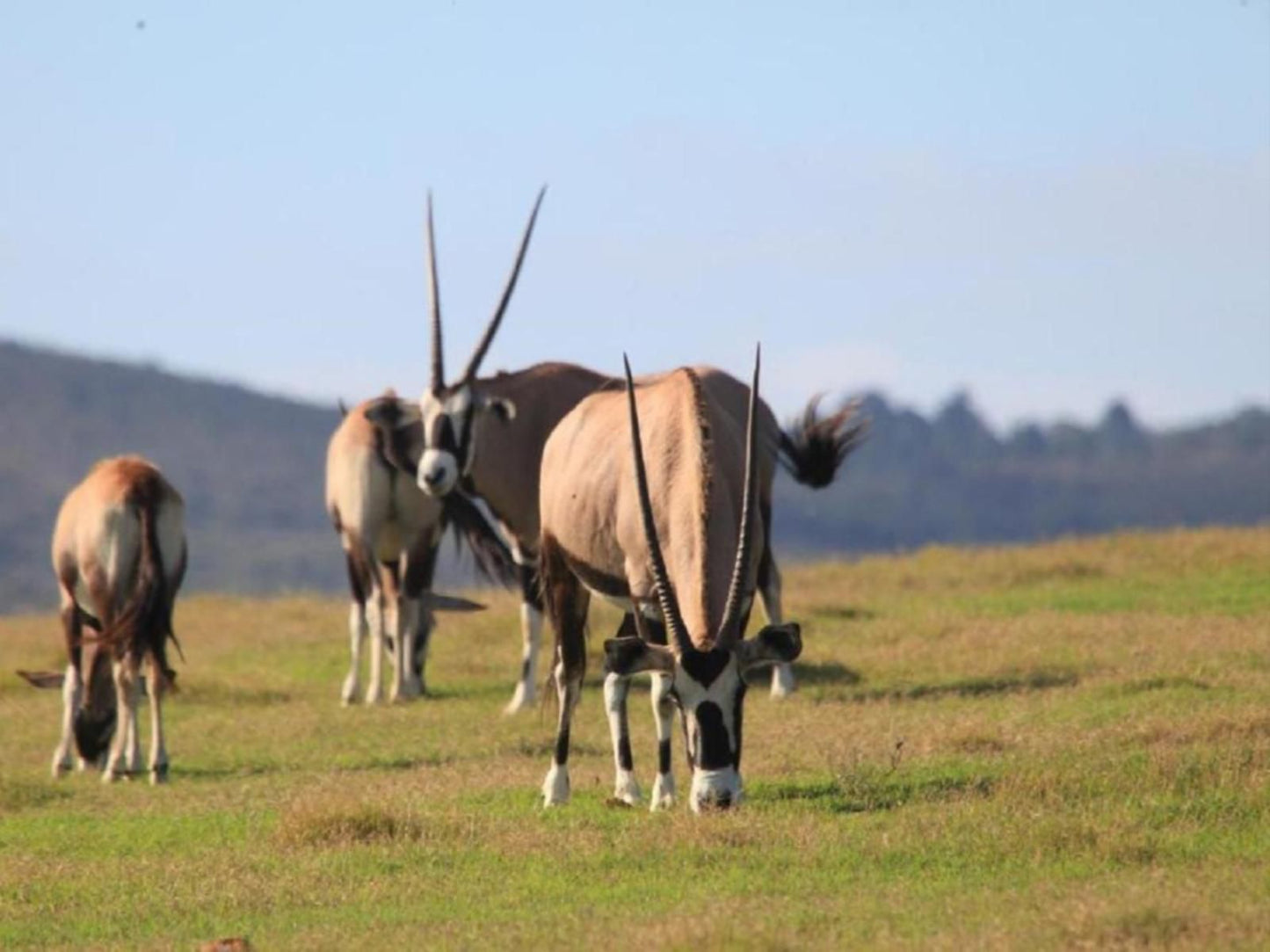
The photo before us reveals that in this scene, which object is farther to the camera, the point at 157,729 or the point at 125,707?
the point at 125,707

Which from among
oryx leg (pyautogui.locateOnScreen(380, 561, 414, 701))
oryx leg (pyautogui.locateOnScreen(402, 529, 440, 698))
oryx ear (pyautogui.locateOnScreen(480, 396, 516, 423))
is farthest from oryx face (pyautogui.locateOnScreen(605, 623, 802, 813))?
oryx leg (pyautogui.locateOnScreen(402, 529, 440, 698))

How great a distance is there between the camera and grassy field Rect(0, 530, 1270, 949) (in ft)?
28.7

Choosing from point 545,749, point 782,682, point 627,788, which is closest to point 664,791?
point 627,788

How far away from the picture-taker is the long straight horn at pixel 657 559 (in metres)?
11.0

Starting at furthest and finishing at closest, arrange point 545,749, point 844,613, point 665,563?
1. point 844,613
2. point 545,749
3. point 665,563

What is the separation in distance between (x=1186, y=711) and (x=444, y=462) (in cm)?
609

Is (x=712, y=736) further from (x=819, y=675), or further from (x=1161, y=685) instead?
(x=819, y=675)

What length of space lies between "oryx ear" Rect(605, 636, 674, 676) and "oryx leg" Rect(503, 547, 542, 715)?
6421 mm

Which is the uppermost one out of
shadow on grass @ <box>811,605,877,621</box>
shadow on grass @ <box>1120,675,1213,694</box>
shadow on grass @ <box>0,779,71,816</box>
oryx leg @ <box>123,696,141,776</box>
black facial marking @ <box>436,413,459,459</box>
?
black facial marking @ <box>436,413,459,459</box>

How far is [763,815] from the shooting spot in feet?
35.3

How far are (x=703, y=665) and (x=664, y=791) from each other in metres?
1.03

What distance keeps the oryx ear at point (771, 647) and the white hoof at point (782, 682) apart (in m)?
5.35

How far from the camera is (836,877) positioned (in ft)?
30.9

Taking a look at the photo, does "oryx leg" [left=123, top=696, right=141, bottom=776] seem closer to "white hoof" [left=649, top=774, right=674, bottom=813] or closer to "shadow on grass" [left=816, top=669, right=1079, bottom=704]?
"shadow on grass" [left=816, top=669, right=1079, bottom=704]
